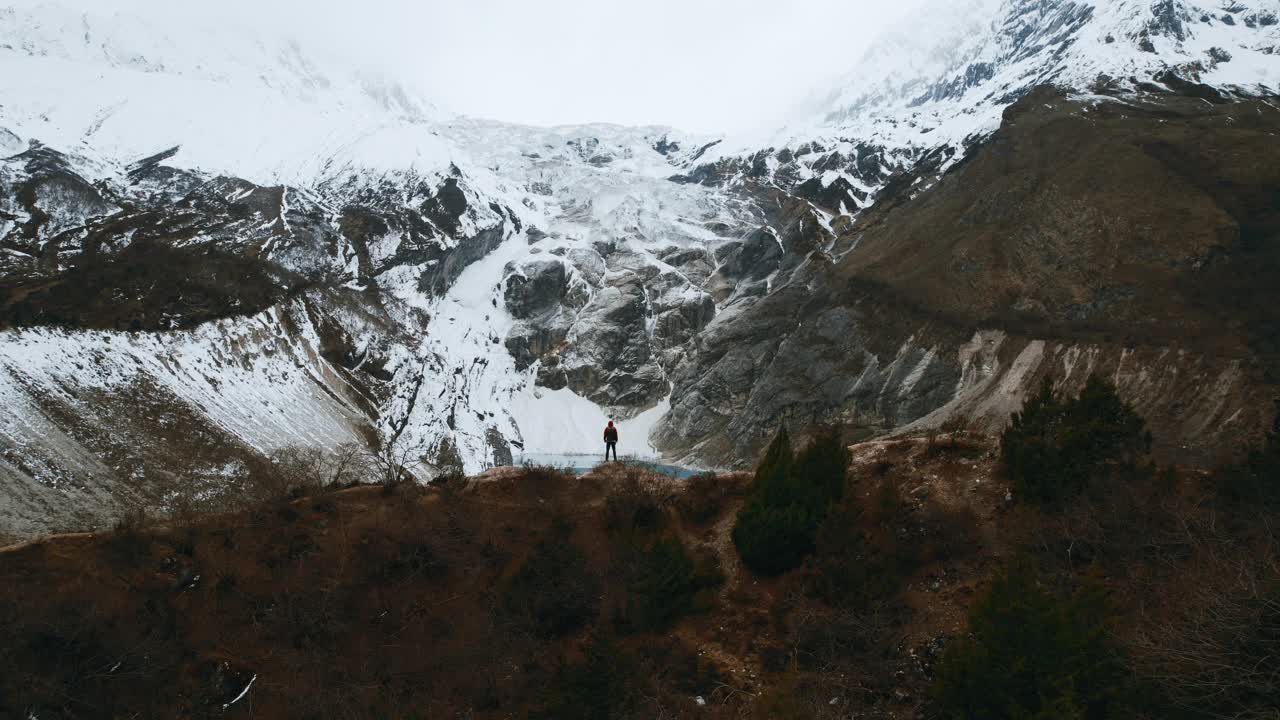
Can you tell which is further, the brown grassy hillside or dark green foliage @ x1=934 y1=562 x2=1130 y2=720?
the brown grassy hillside

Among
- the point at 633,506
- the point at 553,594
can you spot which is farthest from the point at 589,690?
the point at 633,506

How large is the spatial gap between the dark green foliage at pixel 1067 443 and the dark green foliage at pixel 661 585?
7.80m

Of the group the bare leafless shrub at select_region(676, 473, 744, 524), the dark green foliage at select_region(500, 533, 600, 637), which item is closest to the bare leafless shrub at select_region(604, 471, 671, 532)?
the bare leafless shrub at select_region(676, 473, 744, 524)

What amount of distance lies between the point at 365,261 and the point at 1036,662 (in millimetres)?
106798

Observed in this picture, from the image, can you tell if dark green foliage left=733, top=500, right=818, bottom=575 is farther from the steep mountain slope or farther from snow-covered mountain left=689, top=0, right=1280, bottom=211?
snow-covered mountain left=689, top=0, right=1280, bottom=211

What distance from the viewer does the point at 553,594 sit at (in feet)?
54.5

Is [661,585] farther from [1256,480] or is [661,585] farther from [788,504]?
[1256,480]

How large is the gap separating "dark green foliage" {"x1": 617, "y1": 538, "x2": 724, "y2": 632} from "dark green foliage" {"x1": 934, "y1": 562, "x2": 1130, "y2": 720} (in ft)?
24.1

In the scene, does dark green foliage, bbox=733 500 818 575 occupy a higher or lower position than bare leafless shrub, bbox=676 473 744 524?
higher

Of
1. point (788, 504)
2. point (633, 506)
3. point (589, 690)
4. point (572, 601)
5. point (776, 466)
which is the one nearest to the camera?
point (589, 690)

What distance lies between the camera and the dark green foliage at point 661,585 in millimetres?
15898

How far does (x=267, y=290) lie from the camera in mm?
82938

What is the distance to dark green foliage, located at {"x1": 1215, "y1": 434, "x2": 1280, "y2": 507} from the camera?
14.2 m

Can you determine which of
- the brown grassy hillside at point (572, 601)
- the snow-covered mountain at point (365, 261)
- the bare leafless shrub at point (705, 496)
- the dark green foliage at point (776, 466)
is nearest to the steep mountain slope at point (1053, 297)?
the snow-covered mountain at point (365, 261)
